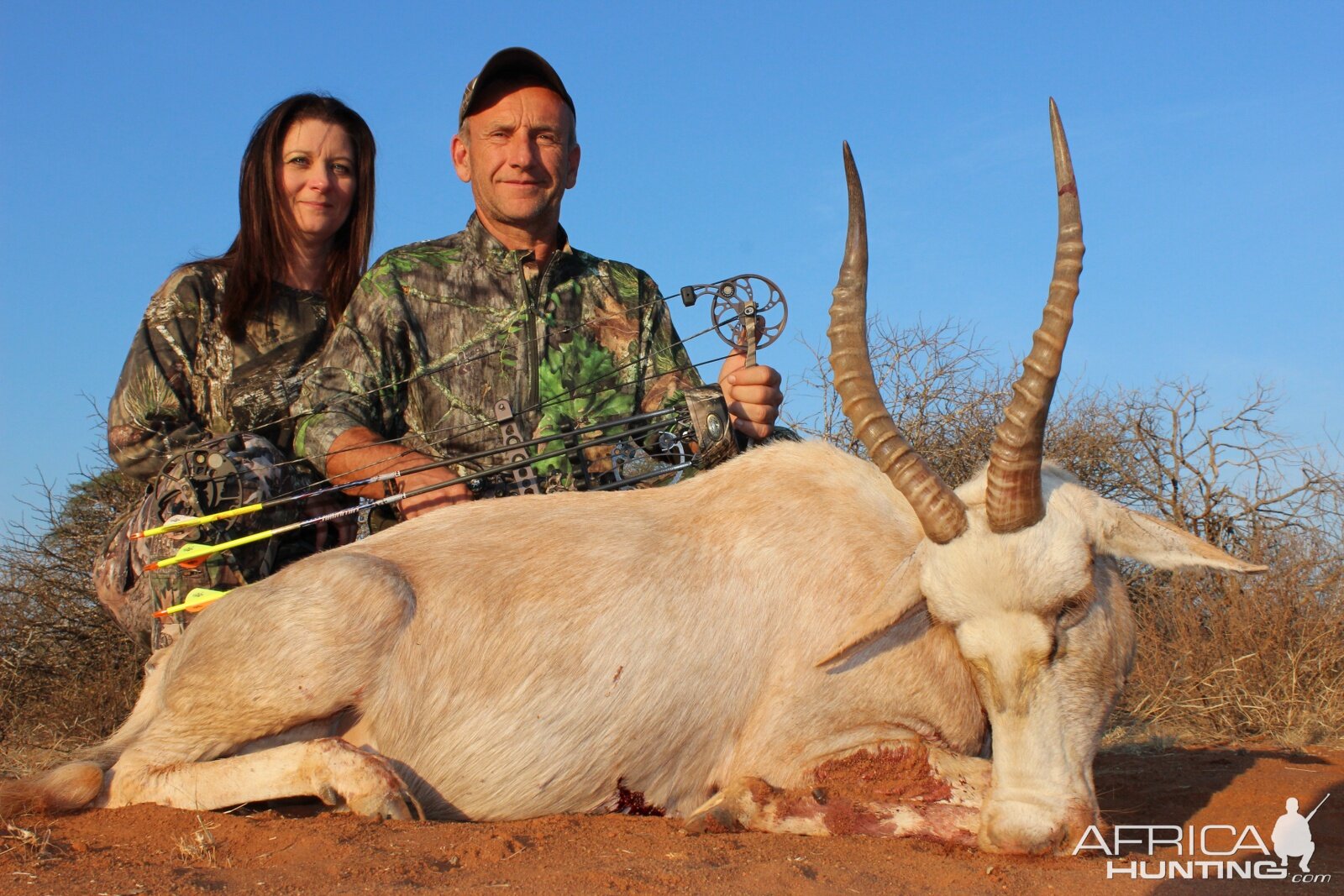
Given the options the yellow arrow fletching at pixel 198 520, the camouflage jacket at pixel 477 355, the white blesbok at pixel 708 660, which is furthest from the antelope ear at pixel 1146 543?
the yellow arrow fletching at pixel 198 520

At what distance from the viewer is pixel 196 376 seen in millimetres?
6898

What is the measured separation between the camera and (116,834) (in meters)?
3.84

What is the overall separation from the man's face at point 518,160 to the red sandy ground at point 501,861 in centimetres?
368

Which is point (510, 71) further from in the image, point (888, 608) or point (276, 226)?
point (888, 608)

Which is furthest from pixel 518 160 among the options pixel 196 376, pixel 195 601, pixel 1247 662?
pixel 1247 662

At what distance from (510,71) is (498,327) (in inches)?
58.0

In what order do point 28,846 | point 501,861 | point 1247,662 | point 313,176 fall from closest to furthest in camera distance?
1. point 501,861
2. point 28,846
3. point 313,176
4. point 1247,662

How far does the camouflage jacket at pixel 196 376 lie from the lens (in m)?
6.76

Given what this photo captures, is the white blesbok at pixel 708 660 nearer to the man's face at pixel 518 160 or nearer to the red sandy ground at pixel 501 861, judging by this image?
the red sandy ground at pixel 501 861

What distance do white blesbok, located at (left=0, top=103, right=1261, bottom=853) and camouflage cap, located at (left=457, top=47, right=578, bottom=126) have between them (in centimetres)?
313

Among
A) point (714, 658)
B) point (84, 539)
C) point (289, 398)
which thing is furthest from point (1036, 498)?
point (84, 539)

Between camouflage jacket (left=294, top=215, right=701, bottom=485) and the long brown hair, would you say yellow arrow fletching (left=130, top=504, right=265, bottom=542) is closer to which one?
camouflage jacket (left=294, top=215, right=701, bottom=485)

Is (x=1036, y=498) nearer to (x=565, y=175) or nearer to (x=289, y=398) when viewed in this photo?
(x=565, y=175)

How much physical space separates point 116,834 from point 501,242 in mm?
3956
